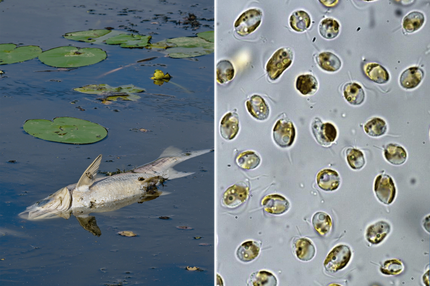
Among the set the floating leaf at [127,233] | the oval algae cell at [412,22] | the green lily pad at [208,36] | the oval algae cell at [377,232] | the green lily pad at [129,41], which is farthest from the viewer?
the green lily pad at [208,36]

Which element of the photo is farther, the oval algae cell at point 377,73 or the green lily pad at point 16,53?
A: the green lily pad at point 16,53

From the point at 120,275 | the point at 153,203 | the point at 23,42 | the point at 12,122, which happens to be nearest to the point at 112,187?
the point at 153,203

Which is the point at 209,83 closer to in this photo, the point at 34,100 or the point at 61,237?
the point at 34,100

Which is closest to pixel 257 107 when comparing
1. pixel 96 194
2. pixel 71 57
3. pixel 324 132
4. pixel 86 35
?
pixel 324 132

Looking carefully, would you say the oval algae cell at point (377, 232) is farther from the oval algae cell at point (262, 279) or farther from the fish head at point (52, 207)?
the fish head at point (52, 207)

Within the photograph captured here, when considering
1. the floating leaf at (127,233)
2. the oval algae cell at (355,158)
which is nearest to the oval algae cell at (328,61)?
the oval algae cell at (355,158)
